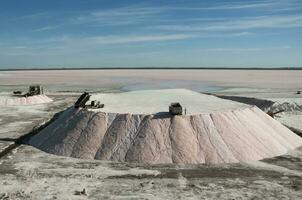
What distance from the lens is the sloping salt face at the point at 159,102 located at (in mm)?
24297

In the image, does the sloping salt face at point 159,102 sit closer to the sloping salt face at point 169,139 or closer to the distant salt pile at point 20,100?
the sloping salt face at point 169,139

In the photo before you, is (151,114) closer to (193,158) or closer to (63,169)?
(193,158)

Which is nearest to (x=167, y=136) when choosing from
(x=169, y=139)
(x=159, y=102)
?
(x=169, y=139)

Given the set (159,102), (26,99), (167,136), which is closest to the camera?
(167,136)

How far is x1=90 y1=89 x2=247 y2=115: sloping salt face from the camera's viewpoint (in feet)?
79.7

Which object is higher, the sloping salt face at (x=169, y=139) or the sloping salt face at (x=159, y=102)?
the sloping salt face at (x=159, y=102)

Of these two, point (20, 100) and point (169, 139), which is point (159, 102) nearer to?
point (169, 139)

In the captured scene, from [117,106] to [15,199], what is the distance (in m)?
11.9

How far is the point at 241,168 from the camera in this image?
1886 centimetres

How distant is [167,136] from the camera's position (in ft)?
69.3

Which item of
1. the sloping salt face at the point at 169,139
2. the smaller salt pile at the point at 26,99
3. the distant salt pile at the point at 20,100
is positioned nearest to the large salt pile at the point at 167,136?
the sloping salt face at the point at 169,139

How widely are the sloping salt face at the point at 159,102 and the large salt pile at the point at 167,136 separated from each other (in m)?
0.06

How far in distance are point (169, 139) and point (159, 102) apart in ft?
21.3

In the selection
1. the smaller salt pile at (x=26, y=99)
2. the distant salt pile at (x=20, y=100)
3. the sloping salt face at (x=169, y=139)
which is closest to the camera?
the sloping salt face at (x=169, y=139)
